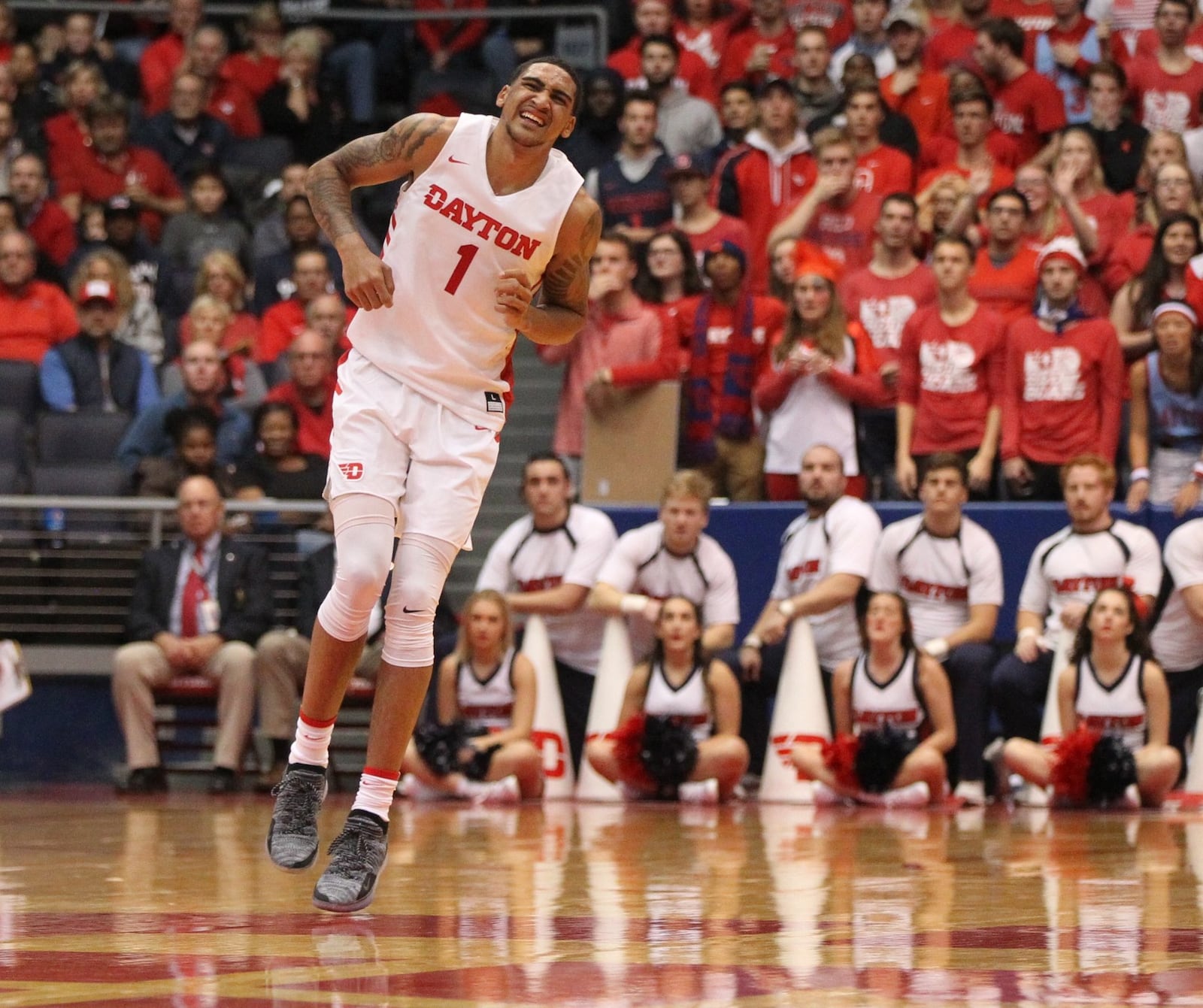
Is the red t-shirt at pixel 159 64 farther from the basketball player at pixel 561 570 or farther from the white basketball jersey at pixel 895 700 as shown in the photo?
the white basketball jersey at pixel 895 700

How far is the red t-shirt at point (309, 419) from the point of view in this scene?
1266 centimetres

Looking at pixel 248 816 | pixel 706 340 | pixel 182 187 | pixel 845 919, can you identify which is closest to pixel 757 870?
pixel 845 919

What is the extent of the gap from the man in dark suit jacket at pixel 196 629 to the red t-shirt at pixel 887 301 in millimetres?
3857

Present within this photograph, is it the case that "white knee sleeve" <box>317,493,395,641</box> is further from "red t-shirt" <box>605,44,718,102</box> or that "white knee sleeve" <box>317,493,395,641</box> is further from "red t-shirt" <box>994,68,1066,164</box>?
"red t-shirt" <box>605,44,718,102</box>

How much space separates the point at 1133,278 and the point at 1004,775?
119 inches

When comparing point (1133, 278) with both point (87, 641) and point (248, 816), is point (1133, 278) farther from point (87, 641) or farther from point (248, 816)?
point (87, 641)

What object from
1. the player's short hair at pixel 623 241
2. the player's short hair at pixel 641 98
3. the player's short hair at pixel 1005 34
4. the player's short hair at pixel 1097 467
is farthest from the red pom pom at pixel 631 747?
the player's short hair at pixel 1005 34

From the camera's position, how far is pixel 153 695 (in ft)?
39.1

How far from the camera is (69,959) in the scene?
4469 mm

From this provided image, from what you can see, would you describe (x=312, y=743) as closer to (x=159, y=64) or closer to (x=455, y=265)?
(x=455, y=265)

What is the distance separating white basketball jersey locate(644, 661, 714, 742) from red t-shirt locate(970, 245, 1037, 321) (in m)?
2.95

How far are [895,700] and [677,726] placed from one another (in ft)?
3.75

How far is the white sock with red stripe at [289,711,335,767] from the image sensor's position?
5848 mm

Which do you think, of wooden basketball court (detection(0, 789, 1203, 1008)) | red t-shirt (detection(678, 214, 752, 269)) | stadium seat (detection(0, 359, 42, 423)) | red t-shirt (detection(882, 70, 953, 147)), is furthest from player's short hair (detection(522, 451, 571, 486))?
red t-shirt (detection(882, 70, 953, 147))
